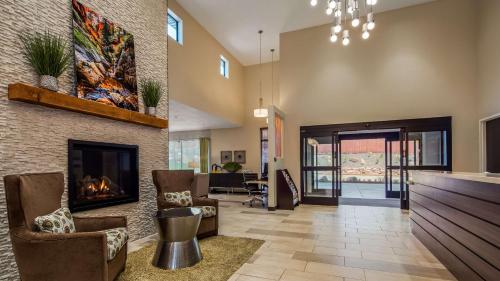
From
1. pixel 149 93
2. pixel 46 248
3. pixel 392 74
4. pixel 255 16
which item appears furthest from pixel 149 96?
pixel 392 74

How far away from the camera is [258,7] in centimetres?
657

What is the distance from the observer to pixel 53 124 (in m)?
3.01

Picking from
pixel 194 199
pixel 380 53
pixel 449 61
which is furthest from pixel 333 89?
pixel 194 199

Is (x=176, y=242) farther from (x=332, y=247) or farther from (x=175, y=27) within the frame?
(x=175, y=27)

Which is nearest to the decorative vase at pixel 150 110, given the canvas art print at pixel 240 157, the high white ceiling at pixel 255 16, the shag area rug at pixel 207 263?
the shag area rug at pixel 207 263

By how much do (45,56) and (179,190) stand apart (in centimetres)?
267

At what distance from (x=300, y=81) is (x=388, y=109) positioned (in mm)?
2551

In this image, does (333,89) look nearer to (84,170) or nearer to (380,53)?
(380,53)

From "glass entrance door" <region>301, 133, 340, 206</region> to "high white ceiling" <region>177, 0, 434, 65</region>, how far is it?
3391 millimetres

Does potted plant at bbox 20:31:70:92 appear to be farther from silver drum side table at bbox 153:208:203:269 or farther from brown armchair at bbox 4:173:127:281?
silver drum side table at bbox 153:208:203:269

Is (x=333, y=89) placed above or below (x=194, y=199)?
above

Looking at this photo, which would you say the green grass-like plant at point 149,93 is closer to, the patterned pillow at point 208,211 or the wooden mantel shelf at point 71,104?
the wooden mantel shelf at point 71,104

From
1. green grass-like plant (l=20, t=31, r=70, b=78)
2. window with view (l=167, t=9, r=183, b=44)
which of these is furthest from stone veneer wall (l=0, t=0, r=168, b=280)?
window with view (l=167, t=9, r=183, b=44)

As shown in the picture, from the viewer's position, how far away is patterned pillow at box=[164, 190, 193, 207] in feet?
13.5
